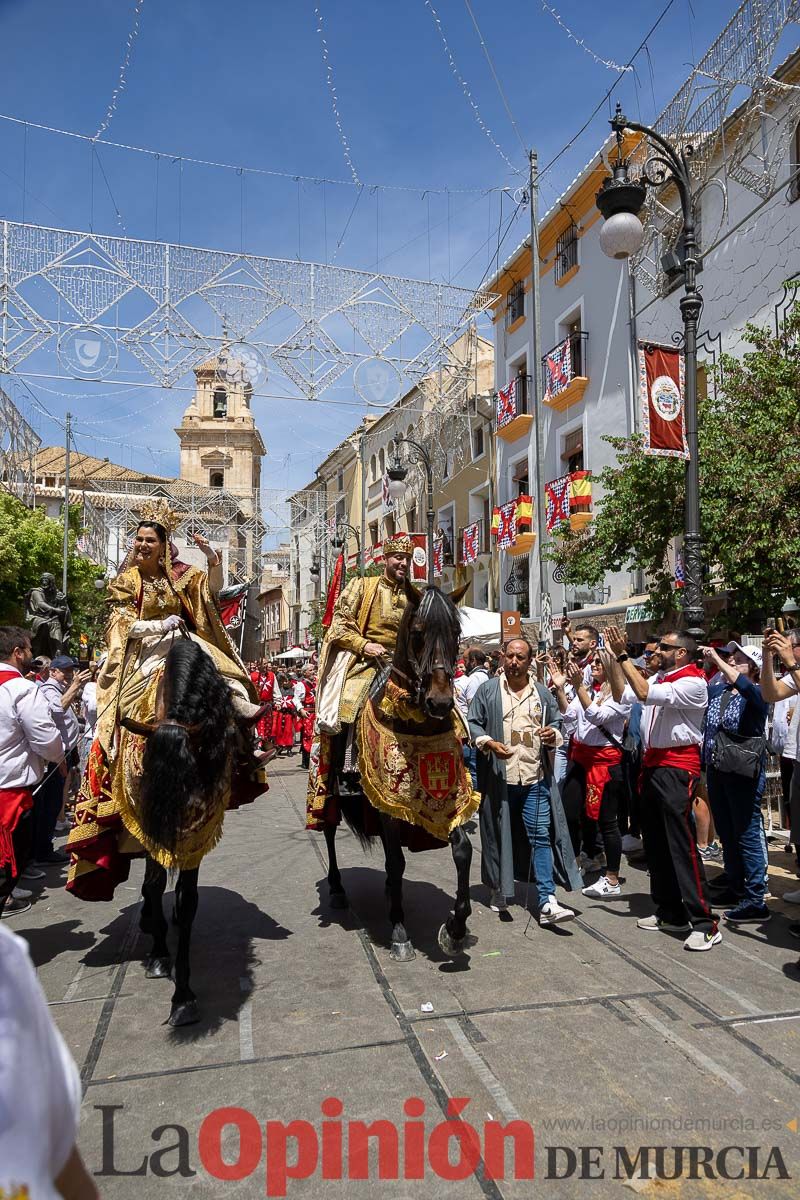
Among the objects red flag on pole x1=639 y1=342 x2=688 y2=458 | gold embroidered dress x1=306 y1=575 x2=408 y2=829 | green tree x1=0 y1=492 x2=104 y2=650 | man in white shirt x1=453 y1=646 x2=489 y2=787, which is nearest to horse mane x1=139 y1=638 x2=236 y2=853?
gold embroidered dress x1=306 y1=575 x2=408 y2=829

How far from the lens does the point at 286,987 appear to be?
184 inches

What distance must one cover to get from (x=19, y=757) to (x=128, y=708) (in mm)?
778

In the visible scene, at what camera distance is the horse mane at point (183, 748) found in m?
4.18

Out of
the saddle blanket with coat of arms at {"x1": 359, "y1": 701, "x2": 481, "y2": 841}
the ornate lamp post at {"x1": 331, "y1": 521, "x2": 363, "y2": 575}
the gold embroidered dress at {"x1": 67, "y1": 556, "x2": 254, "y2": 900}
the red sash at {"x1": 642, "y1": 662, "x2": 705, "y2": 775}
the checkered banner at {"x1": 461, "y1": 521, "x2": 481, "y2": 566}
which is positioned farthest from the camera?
the checkered banner at {"x1": 461, "y1": 521, "x2": 481, "y2": 566}

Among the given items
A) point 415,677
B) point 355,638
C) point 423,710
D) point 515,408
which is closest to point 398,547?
point 355,638

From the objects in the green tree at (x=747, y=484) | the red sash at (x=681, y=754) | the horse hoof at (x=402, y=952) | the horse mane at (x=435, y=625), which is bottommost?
the horse hoof at (x=402, y=952)

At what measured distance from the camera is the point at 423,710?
509cm

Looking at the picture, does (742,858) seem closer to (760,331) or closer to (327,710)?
(327,710)

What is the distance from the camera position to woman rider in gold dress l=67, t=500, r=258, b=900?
186 inches

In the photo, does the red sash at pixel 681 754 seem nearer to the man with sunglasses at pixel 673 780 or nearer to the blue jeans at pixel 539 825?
the man with sunglasses at pixel 673 780

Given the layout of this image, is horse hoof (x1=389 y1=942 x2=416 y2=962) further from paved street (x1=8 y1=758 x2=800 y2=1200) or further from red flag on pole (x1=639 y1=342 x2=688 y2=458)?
red flag on pole (x1=639 y1=342 x2=688 y2=458)

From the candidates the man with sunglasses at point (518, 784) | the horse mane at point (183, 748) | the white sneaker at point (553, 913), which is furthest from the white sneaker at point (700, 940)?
the horse mane at point (183, 748)

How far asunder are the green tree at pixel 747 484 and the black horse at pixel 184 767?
754 cm

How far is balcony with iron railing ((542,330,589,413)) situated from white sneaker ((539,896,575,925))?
18056 millimetres
